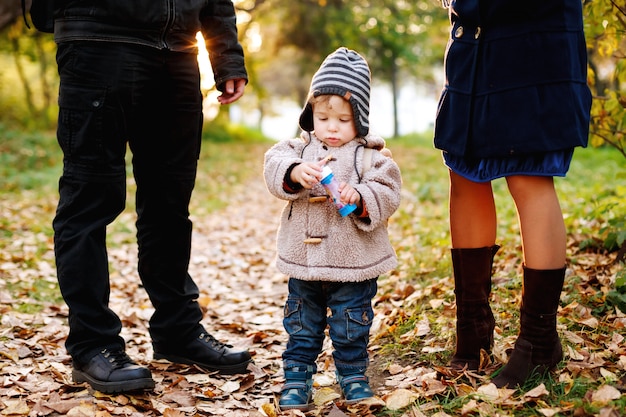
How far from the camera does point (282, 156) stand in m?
2.76

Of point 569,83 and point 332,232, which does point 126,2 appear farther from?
point 569,83

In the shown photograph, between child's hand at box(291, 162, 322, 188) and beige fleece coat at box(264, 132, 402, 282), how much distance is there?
0.08 m

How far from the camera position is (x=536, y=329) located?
99.1 inches

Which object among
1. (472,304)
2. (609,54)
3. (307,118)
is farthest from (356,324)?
(609,54)

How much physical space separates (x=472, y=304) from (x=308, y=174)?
0.93m

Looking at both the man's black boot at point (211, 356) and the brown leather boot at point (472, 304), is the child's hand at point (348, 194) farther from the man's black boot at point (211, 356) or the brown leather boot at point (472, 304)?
the man's black boot at point (211, 356)

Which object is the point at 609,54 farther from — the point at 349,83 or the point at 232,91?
the point at 232,91

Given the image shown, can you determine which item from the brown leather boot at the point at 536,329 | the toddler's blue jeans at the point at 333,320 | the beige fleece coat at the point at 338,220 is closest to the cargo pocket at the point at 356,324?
the toddler's blue jeans at the point at 333,320

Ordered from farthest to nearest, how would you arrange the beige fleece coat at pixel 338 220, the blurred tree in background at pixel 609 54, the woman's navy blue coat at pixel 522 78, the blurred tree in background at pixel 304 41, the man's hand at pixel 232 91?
the blurred tree in background at pixel 304 41 < the blurred tree in background at pixel 609 54 < the man's hand at pixel 232 91 < the beige fleece coat at pixel 338 220 < the woman's navy blue coat at pixel 522 78

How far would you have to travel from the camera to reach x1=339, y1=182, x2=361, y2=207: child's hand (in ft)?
8.41

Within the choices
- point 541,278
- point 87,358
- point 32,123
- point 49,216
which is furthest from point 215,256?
point 32,123

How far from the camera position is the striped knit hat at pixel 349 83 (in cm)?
269

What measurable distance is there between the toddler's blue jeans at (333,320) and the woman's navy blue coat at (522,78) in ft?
2.56

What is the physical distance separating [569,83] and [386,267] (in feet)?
3.39
